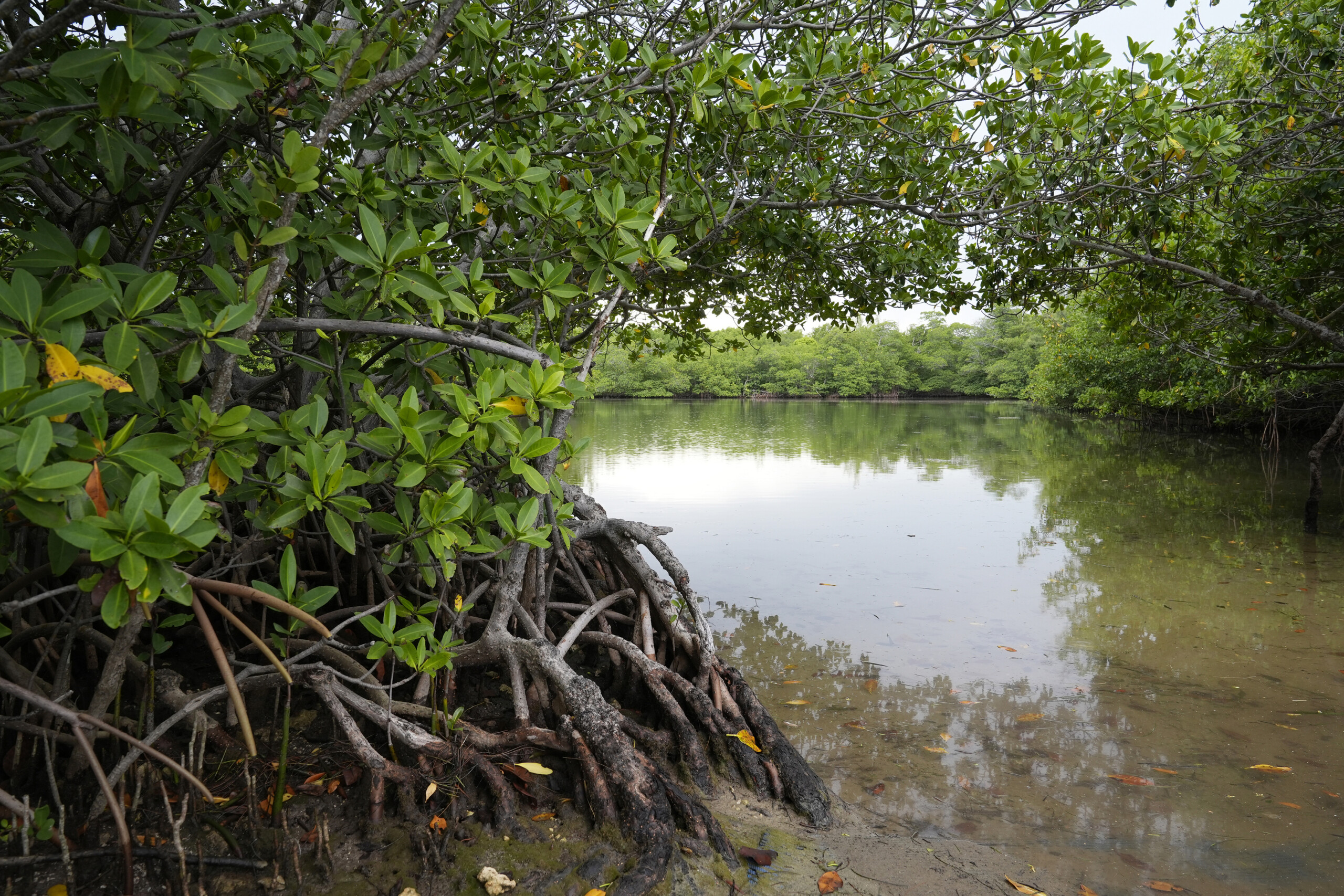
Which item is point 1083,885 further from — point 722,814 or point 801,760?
point 722,814

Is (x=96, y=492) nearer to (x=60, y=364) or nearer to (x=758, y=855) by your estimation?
(x=60, y=364)

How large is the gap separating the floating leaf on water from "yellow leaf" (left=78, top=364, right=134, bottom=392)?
266 cm

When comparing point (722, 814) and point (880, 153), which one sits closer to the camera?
point (722, 814)

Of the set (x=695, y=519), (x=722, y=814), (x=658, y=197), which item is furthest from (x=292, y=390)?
(x=695, y=519)

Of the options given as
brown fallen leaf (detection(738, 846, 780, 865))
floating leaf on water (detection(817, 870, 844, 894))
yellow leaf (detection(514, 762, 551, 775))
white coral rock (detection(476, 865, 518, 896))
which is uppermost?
yellow leaf (detection(514, 762, 551, 775))

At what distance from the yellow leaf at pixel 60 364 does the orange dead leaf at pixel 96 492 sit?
20cm

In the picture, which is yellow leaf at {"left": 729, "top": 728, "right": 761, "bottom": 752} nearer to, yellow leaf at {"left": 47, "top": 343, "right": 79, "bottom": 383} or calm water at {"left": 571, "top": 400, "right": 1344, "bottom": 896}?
calm water at {"left": 571, "top": 400, "right": 1344, "bottom": 896}

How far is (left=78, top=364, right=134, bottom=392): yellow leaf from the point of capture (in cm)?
157

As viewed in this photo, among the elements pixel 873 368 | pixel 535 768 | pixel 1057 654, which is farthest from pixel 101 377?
pixel 873 368

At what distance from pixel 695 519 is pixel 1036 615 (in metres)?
4.52

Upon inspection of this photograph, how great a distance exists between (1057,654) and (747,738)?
296 centimetres

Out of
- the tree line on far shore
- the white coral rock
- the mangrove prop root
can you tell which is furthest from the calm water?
the tree line on far shore

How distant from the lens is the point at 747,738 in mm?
3326

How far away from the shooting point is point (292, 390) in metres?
3.36
